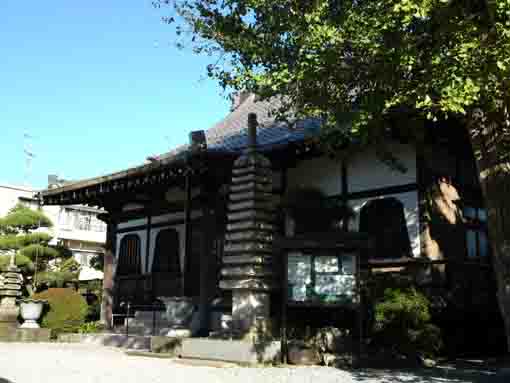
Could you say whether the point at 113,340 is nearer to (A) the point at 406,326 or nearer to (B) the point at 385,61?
(A) the point at 406,326

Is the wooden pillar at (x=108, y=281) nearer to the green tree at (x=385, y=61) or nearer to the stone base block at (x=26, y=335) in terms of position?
the stone base block at (x=26, y=335)

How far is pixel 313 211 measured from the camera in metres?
12.8

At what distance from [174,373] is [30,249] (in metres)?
20.5

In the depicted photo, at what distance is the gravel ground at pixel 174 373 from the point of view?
7930mm

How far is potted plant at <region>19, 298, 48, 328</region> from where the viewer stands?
15.5 meters

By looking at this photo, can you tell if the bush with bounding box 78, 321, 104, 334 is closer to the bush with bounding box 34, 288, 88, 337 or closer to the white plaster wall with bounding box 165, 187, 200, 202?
the bush with bounding box 34, 288, 88, 337

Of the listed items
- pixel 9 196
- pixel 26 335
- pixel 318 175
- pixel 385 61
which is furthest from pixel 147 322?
pixel 9 196

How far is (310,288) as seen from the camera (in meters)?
9.68

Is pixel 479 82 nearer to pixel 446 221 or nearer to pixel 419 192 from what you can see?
pixel 419 192

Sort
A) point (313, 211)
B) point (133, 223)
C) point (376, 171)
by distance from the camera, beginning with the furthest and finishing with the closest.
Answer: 1. point (133, 223)
2. point (313, 211)
3. point (376, 171)

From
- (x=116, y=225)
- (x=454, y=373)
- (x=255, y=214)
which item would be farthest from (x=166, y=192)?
(x=454, y=373)

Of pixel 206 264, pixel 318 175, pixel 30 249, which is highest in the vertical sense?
pixel 318 175

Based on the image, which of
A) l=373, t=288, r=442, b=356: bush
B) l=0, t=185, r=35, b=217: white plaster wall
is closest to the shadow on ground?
l=373, t=288, r=442, b=356: bush

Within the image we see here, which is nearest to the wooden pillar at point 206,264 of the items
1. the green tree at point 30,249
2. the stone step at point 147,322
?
the stone step at point 147,322
